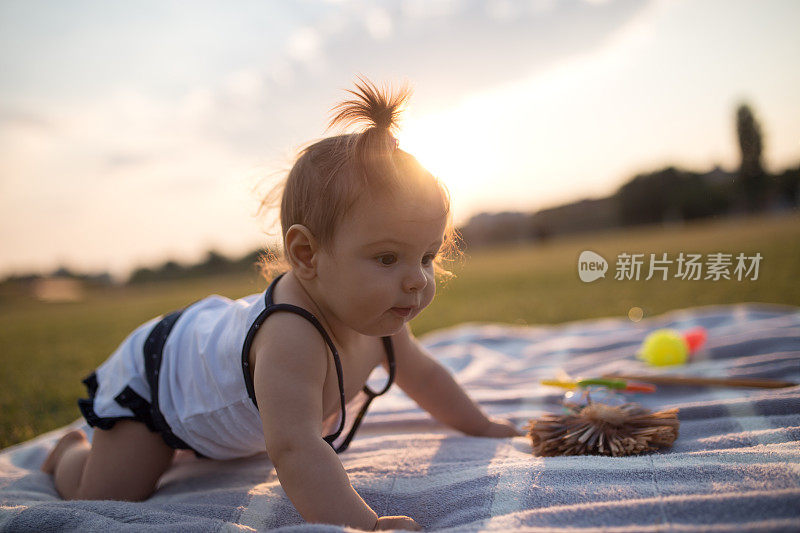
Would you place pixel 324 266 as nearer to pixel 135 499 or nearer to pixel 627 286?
pixel 135 499

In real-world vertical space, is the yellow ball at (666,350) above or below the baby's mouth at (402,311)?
below

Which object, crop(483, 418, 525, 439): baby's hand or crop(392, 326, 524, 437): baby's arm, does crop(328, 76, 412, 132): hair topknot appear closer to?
crop(392, 326, 524, 437): baby's arm

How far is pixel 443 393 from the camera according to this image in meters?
1.52

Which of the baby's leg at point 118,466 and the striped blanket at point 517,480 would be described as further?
the baby's leg at point 118,466

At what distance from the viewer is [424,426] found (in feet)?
5.49

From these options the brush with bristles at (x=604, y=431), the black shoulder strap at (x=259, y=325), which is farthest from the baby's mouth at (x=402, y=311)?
the brush with bristles at (x=604, y=431)

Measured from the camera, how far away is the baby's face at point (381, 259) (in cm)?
104

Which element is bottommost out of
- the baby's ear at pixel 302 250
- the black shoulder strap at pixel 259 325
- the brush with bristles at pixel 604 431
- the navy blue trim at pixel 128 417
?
the brush with bristles at pixel 604 431

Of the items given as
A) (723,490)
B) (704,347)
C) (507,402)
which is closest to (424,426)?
(507,402)

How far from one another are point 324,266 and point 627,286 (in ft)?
17.8

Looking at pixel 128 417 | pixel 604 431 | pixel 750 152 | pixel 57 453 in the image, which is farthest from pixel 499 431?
pixel 750 152

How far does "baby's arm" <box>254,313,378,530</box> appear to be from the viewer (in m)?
0.94

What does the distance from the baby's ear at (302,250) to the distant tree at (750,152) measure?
464 cm

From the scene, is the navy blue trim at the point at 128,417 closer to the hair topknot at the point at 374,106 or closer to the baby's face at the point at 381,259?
the baby's face at the point at 381,259
